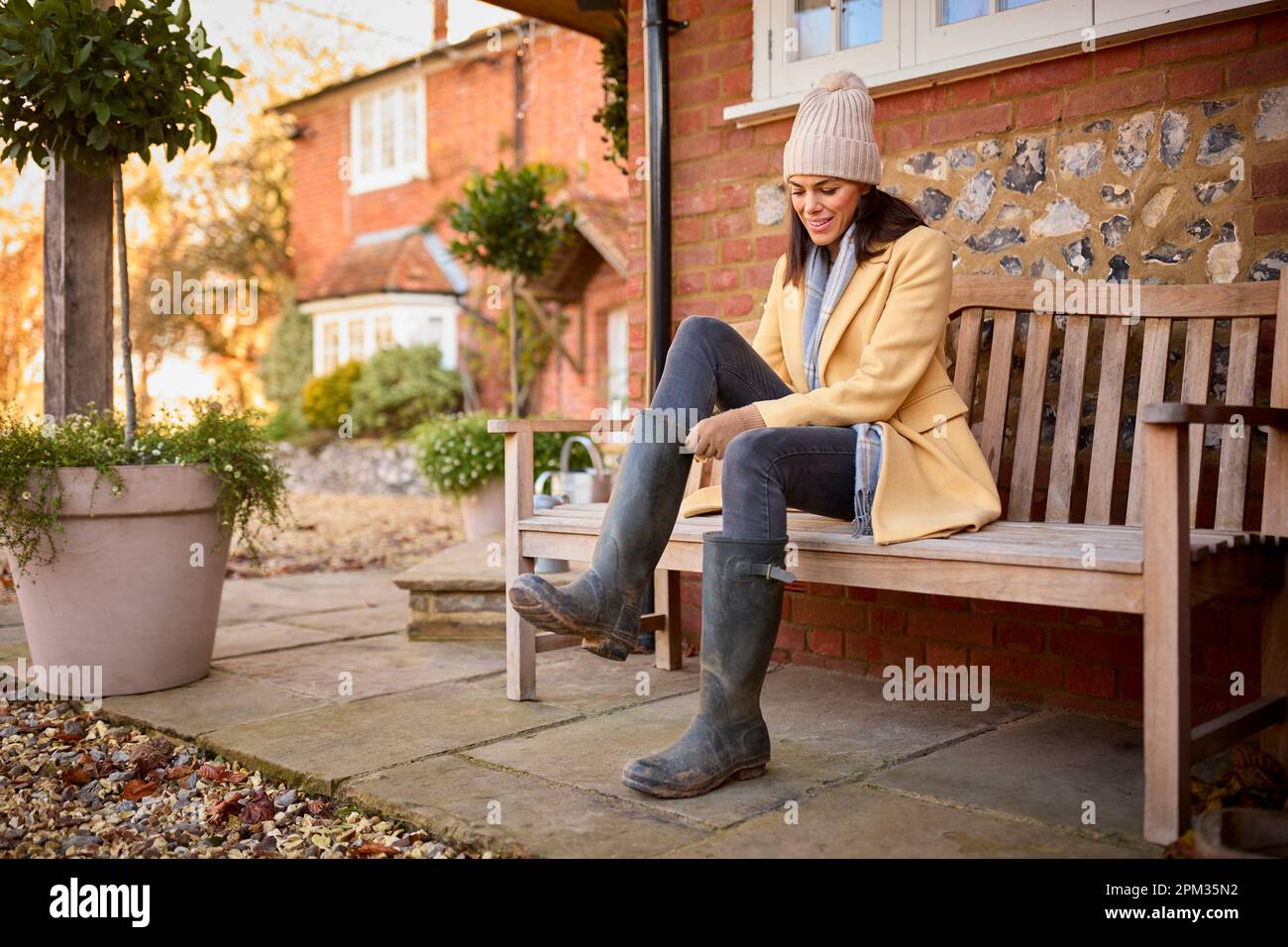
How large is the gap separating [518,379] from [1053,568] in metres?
11.8

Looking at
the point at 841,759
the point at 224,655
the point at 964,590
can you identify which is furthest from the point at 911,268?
the point at 224,655

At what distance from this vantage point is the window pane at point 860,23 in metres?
3.18

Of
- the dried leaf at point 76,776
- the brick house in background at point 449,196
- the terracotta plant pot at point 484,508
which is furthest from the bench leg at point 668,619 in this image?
the brick house in background at point 449,196

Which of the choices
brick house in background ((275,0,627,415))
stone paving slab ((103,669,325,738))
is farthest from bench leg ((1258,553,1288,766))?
brick house in background ((275,0,627,415))

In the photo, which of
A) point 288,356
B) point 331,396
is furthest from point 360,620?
point 288,356

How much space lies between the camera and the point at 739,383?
247 centimetres

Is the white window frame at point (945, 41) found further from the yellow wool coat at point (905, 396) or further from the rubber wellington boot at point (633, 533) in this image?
the rubber wellington boot at point (633, 533)

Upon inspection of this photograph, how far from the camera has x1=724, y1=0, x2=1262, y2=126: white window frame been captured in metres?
2.64

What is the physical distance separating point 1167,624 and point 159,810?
2.01m

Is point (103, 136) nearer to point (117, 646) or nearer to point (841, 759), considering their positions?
point (117, 646)

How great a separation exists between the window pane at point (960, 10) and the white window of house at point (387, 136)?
1272cm

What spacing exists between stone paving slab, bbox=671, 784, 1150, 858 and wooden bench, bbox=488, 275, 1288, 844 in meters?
0.19

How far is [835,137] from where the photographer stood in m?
2.36

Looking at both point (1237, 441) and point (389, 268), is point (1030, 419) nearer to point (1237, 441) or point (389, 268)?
point (1237, 441)
